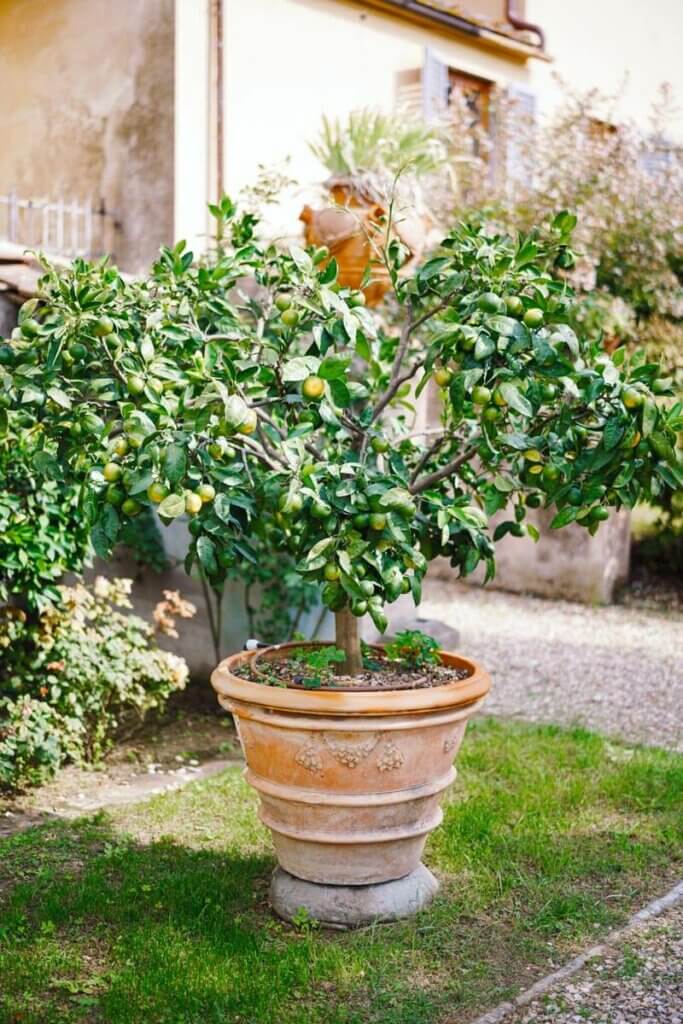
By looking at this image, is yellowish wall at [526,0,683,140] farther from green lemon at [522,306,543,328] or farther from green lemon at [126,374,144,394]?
green lemon at [126,374,144,394]

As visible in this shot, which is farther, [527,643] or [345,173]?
[527,643]

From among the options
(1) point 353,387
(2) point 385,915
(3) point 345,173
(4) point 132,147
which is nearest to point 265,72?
(4) point 132,147

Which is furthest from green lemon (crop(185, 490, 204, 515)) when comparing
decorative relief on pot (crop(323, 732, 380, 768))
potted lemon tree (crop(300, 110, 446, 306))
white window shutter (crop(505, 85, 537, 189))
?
white window shutter (crop(505, 85, 537, 189))

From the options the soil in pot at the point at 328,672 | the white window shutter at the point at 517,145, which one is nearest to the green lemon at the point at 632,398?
the soil in pot at the point at 328,672

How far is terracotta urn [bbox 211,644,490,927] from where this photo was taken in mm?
3223

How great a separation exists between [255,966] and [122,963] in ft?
1.23

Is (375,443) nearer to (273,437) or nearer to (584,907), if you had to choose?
(273,437)

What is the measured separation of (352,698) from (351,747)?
16 centimetres

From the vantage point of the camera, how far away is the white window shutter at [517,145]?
9547mm

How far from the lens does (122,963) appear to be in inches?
122

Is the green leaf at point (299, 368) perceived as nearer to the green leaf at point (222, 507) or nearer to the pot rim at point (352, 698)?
the green leaf at point (222, 507)

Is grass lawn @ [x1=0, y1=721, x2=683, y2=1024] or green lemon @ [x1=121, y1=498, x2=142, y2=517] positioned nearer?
grass lawn @ [x1=0, y1=721, x2=683, y2=1024]

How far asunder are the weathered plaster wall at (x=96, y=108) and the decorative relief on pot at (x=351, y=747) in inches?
230

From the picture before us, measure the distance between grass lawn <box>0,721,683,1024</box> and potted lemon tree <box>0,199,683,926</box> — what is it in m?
0.24
